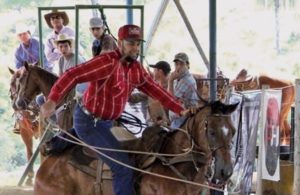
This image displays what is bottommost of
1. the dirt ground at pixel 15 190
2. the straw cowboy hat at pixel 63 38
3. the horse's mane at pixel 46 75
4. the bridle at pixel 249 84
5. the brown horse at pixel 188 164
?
the dirt ground at pixel 15 190

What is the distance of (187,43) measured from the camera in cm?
2872

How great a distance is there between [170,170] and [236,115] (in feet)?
8.91

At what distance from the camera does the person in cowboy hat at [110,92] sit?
21.5ft

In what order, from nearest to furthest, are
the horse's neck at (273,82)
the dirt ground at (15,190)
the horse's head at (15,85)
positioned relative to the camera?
the horse's head at (15,85)
the dirt ground at (15,190)
the horse's neck at (273,82)

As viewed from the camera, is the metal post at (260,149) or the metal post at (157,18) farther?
the metal post at (157,18)

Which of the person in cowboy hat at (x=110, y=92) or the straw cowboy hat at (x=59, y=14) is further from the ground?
the straw cowboy hat at (x=59, y=14)

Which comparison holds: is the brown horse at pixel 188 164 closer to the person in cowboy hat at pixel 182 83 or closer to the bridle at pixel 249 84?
the person in cowboy hat at pixel 182 83

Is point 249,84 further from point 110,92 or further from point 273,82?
point 110,92

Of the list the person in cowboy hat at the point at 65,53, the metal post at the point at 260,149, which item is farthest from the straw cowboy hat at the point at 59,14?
the metal post at the point at 260,149

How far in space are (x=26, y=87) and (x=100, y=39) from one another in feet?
5.89

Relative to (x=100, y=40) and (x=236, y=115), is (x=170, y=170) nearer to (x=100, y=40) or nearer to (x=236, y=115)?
(x=236, y=115)

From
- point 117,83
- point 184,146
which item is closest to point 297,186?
point 184,146

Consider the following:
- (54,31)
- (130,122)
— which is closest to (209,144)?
(130,122)

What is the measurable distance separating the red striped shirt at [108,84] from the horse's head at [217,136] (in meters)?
0.59
